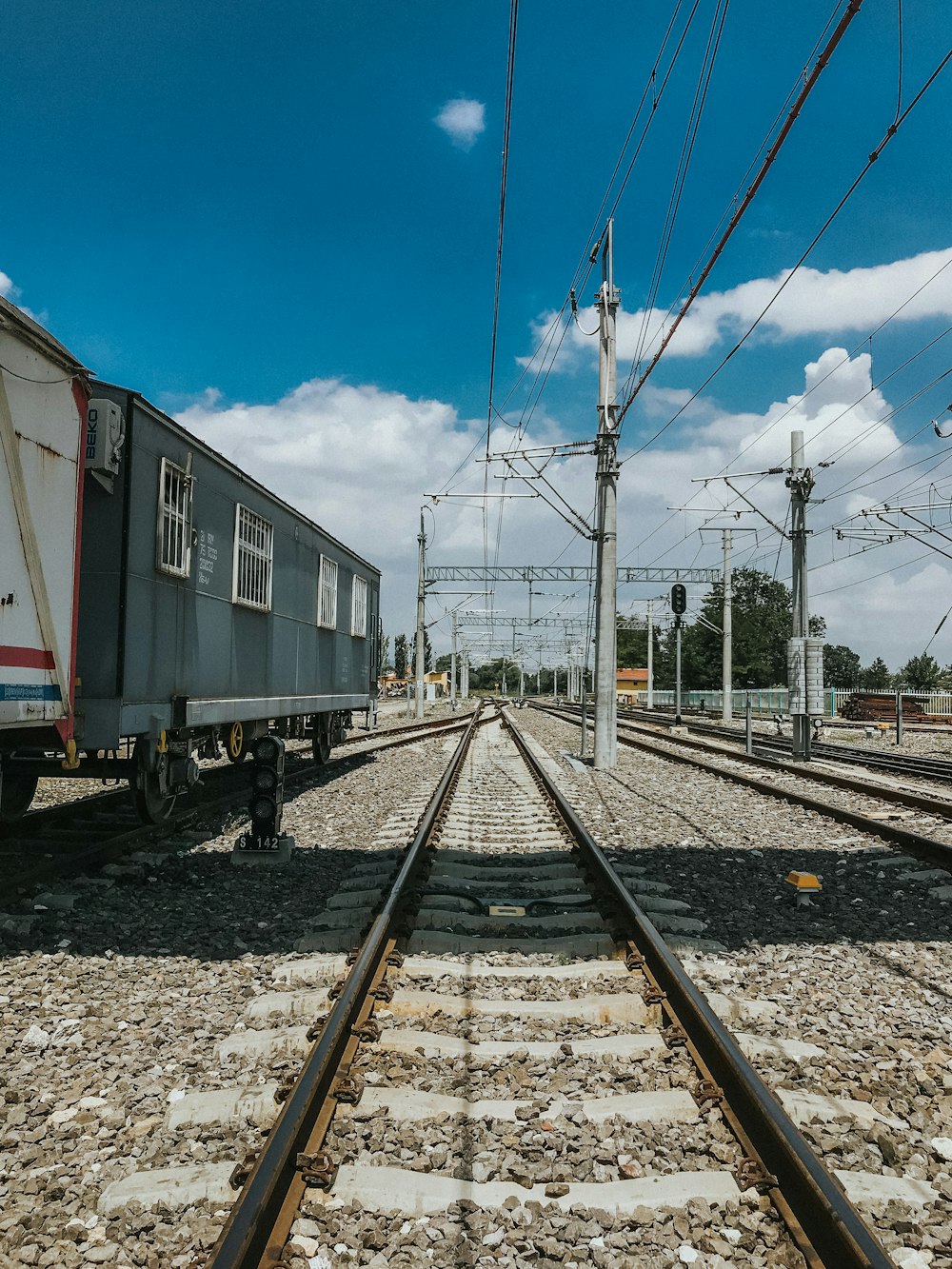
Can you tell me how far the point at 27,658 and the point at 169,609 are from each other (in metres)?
2.36

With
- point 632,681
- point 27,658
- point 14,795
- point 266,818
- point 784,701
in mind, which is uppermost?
point 632,681

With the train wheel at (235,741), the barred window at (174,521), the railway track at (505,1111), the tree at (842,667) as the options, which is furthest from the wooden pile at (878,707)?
the tree at (842,667)

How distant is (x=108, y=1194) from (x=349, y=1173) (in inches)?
29.0

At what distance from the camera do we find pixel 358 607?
16438mm

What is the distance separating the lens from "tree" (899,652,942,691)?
259ft

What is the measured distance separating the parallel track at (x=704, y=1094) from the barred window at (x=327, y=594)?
8.28 metres

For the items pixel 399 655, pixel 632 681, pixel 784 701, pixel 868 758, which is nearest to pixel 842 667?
pixel 632 681

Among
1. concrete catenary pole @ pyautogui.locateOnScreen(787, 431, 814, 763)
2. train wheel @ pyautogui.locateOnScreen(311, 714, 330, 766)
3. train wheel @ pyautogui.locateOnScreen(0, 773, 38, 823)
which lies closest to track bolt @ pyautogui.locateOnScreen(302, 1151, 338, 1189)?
train wheel @ pyautogui.locateOnScreen(0, 773, 38, 823)

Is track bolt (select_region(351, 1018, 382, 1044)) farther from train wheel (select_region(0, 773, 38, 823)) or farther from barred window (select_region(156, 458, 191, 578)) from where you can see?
train wheel (select_region(0, 773, 38, 823))

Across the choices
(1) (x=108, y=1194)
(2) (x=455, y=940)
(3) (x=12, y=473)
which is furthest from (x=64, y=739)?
(1) (x=108, y=1194)

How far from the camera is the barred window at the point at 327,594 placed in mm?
13492

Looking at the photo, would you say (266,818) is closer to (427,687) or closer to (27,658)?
(27,658)

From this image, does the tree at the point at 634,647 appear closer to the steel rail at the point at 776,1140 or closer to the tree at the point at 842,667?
the tree at the point at 842,667

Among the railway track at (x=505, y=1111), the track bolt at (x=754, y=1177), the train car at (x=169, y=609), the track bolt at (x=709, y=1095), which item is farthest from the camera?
the train car at (x=169, y=609)
